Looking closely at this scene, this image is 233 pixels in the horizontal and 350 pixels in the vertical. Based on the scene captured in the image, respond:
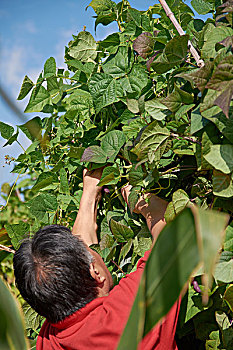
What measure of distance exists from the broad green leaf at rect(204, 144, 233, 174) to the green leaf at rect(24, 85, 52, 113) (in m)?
0.83

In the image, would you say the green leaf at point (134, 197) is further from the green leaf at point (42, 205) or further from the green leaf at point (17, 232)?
the green leaf at point (17, 232)

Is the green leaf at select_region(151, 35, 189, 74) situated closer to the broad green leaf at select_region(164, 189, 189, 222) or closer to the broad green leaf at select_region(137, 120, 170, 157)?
the broad green leaf at select_region(137, 120, 170, 157)

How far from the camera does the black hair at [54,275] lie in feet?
3.54

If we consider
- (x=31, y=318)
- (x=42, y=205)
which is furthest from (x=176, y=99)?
(x=31, y=318)

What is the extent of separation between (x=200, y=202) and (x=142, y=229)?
0.28 metres

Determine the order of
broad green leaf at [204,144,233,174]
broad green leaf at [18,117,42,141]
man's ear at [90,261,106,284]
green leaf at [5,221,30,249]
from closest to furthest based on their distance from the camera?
broad green leaf at [204,144,233,174] < man's ear at [90,261,106,284] < green leaf at [5,221,30,249] < broad green leaf at [18,117,42,141]

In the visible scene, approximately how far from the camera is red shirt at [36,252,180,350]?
1020mm

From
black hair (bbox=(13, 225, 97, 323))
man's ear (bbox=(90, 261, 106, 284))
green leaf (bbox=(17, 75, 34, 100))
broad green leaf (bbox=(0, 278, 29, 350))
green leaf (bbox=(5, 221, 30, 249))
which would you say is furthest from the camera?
green leaf (bbox=(5, 221, 30, 249))

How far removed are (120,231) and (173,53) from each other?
1.87ft

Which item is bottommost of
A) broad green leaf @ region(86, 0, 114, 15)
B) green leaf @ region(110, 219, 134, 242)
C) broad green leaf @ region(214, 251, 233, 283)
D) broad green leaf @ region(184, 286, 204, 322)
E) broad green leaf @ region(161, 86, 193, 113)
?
broad green leaf @ region(184, 286, 204, 322)

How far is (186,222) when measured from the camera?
0.95 feet

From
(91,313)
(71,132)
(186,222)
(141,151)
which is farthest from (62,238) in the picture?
(186,222)

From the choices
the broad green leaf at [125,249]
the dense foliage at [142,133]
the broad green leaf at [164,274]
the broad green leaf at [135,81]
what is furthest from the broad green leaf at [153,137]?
the broad green leaf at [164,274]

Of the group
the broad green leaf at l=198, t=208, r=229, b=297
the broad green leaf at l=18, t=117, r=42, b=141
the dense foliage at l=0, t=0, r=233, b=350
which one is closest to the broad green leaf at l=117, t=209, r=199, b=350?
the broad green leaf at l=198, t=208, r=229, b=297
